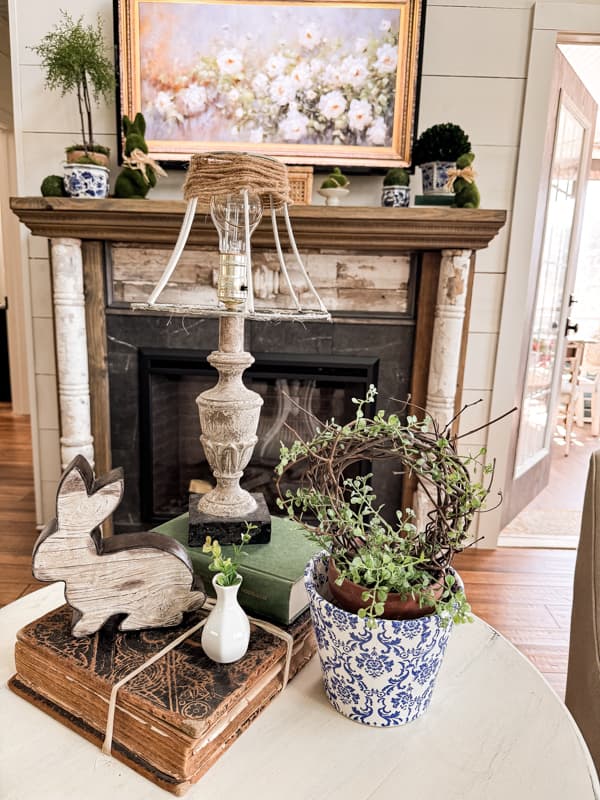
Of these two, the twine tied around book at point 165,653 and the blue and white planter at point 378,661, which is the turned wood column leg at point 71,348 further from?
the blue and white planter at point 378,661

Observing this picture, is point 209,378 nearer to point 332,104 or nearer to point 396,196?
point 396,196

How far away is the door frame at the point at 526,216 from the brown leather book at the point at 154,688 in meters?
1.70

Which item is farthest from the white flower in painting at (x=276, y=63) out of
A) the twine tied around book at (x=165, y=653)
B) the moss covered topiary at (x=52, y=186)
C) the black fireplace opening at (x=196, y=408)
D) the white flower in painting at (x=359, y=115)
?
the twine tied around book at (x=165, y=653)

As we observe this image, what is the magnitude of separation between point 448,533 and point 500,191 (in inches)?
70.2

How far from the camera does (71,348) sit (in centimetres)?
196

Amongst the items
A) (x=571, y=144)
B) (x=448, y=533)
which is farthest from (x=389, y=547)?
(x=571, y=144)

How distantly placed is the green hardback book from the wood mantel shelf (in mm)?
1163

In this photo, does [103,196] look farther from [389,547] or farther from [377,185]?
[389,547]

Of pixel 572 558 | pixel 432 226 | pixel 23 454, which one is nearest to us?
pixel 432 226

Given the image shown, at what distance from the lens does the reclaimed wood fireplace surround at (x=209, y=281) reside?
181cm

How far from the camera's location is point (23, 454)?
11.0ft

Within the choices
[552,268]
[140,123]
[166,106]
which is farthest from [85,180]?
[552,268]

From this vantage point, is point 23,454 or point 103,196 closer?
point 103,196

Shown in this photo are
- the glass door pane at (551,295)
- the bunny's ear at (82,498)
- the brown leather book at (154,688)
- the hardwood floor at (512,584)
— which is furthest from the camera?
the glass door pane at (551,295)
